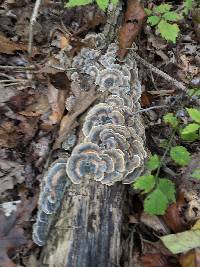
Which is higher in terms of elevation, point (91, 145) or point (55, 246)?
point (91, 145)

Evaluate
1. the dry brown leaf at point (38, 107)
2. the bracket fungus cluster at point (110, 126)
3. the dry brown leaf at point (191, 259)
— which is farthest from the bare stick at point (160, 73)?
the dry brown leaf at point (191, 259)

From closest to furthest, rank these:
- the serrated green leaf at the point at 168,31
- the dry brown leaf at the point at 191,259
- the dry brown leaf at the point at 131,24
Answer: the dry brown leaf at the point at 191,259, the serrated green leaf at the point at 168,31, the dry brown leaf at the point at 131,24

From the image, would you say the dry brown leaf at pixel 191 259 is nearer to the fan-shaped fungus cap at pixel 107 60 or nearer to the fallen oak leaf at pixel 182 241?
A: the fallen oak leaf at pixel 182 241

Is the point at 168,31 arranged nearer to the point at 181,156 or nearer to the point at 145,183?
the point at 181,156

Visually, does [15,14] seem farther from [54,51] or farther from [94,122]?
[94,122]

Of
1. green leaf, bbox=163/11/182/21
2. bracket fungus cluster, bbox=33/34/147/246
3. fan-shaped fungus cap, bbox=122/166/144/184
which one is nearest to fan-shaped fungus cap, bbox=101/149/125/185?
bracket fungus cluster, bbox=33/34/147/246

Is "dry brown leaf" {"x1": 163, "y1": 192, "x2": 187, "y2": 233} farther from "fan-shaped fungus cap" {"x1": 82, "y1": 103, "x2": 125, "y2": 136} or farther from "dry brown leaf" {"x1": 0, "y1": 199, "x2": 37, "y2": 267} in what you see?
"dry brown leaf" {"x1": 0, "y1": 199, "x2": 37, "y2": 267}

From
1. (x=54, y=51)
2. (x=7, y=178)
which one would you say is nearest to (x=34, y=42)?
(x=54, y=51)

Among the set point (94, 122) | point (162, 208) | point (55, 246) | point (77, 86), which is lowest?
point (55, 246)
